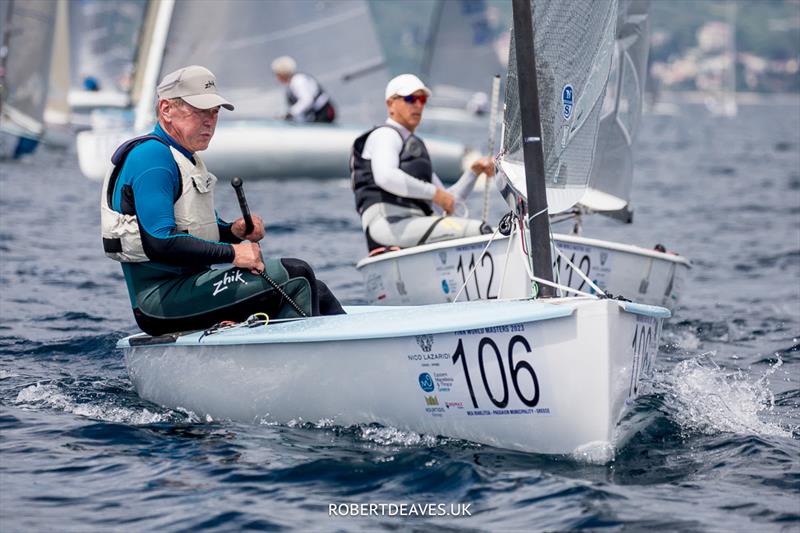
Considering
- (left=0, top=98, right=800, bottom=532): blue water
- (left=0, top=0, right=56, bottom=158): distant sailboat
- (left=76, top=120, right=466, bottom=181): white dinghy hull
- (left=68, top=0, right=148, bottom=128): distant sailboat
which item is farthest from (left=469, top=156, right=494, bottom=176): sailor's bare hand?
(left=68, top=0, right=148, bottom=128): distant sailboat

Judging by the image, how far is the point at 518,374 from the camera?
4703 mm

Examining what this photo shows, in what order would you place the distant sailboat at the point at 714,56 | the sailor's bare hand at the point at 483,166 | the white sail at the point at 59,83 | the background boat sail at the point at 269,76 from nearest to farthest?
the sailor's bare hand at the point at 483,166 → the background boat sail at the point at 269,76 → the white sail at the point at 59,83 → the distant sailboat at the point at 714,56

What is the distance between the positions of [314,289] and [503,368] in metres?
1.27

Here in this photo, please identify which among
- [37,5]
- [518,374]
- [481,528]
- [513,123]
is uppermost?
[37,5]

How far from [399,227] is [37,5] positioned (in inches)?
631

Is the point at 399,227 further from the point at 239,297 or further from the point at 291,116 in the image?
the point at 291,116

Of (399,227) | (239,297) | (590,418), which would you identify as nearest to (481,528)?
(590,418)

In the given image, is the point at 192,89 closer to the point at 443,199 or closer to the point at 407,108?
the point at 407,108

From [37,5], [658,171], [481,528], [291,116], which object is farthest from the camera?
[658,171]

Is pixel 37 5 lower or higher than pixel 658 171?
higher

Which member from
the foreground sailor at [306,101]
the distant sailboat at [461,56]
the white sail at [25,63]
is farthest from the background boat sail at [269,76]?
the distant sailboat at [461,56]

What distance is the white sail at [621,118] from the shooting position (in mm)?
9312

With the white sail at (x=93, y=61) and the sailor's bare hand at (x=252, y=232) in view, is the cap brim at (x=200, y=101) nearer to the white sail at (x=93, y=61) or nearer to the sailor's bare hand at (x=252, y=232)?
the sailor's bare hand at (x=252, y=232)

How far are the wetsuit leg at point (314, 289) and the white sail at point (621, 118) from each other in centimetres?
362
